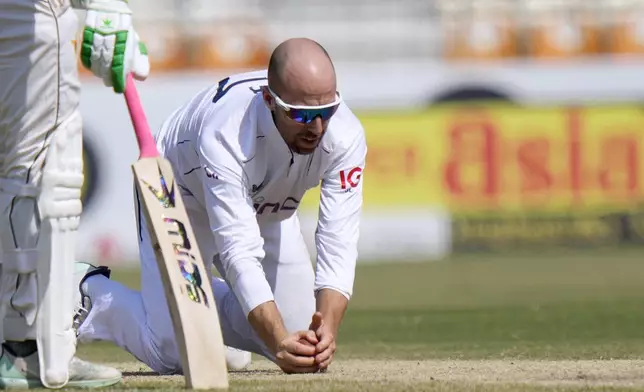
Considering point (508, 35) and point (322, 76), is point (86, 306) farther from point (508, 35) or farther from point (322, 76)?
point (508, 35)

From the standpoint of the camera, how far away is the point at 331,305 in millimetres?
4969

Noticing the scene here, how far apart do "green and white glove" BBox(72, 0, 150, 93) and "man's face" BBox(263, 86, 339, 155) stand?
0.80 m

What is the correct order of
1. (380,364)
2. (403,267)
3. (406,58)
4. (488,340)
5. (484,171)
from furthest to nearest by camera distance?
1. (406,58)
2. (484,171)
3. (403,267)
4. (488,340)
5. (380,364)

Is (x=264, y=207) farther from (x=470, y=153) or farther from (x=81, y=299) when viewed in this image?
(x=470, y=153)

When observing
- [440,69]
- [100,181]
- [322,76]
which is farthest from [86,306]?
[440,69]

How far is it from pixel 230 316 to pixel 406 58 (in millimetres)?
11457

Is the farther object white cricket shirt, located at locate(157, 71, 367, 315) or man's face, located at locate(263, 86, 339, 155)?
white cricket shirt, located at locate(157, 71, 367, 315)

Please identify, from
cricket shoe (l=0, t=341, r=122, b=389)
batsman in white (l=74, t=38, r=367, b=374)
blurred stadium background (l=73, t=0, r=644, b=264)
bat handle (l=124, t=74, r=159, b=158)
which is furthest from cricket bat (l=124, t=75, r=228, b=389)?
blurred stadium background (l=73, t=0, r=644, b=264)

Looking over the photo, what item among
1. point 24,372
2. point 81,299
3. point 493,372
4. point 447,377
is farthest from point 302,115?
point 81,299

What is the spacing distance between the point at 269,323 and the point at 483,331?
11.0 feet

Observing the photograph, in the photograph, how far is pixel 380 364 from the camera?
5695 millimetres

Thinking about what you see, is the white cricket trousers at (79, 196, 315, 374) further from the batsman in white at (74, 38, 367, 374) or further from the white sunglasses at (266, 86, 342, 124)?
the white sunglasses at (266, 86, 342, 124)

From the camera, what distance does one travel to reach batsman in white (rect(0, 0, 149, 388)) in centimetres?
421

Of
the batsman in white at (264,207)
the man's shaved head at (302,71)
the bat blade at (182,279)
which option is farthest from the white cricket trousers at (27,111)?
the man's shaved head at (302,71)
